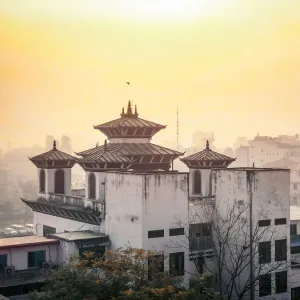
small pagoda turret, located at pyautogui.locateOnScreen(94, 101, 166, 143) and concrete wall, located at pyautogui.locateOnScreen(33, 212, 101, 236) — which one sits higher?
small pagoda turret, located at pyautogui.locateOnScreen(94, 101, 166, 143)

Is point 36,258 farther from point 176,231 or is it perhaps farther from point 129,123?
point 129,123

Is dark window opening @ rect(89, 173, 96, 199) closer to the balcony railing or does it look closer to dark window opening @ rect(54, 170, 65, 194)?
dark window opening @ rect(54, 170, 65, 194)

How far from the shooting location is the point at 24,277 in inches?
1237

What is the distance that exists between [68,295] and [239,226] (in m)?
12.0

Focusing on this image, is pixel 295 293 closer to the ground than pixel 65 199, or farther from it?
closer to the ground

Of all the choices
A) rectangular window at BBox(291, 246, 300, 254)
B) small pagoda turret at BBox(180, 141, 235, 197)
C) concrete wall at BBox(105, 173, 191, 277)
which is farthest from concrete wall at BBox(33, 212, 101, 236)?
rectangular window at BBox(291, 246, 300, 254)

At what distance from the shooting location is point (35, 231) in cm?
4178

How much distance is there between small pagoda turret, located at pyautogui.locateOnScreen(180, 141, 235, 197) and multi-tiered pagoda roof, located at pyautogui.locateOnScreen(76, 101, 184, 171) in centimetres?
180

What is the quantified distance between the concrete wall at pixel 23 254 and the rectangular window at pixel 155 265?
617 centimetres

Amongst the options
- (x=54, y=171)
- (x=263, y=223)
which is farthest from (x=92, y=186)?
(x=263, y=223)

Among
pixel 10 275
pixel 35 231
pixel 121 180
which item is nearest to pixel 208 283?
pixel 121 180

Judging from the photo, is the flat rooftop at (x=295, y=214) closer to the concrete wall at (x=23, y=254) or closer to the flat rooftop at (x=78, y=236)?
the flat rooftop at (x=78, y=236)

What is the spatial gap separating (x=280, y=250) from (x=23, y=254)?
1466 cm

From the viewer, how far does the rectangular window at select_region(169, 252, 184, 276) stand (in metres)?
32.2
